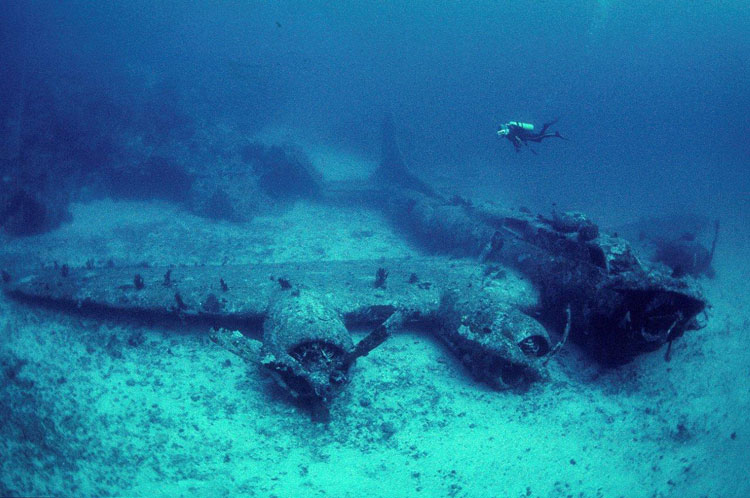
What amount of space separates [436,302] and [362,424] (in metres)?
3.49

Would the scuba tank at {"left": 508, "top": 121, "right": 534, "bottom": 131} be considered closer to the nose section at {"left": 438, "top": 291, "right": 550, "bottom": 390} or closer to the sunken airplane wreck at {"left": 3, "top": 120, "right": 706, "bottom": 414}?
the sunken airplane wreck at {"left": 3, "top": 120, "right": 706, "bottom": 414}

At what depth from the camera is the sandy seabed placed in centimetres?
527

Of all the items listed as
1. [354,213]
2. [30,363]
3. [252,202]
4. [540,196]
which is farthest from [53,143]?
[540,196]

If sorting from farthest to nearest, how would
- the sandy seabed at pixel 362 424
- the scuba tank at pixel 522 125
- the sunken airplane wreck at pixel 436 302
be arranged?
the scuba tank at pixel 522 125, the sunken airplane wreck at pixel 436 302, the sandy seabed at pixel 362 424

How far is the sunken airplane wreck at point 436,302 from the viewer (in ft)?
21.5

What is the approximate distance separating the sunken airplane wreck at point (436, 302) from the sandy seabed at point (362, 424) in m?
0.55

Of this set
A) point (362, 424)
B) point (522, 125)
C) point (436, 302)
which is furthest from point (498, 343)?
point (522, 125)

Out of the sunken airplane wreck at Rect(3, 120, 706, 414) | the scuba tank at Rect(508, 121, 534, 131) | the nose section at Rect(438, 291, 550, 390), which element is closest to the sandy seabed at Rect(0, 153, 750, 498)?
the nose section at Rect(438, 291, 550, 390)

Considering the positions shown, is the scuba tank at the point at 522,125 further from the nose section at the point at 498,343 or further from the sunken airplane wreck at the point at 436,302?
the nose section at the point at 498,343

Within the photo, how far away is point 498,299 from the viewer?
8.43 m

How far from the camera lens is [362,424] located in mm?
6309

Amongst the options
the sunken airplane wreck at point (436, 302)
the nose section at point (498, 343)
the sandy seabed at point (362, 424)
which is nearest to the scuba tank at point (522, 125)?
the sunken airplane wreck at point (436, 302)

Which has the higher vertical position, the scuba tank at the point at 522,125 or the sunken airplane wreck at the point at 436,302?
the scuba tank at the point at 522,125

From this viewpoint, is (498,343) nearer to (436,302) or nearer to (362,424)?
(436,302)
